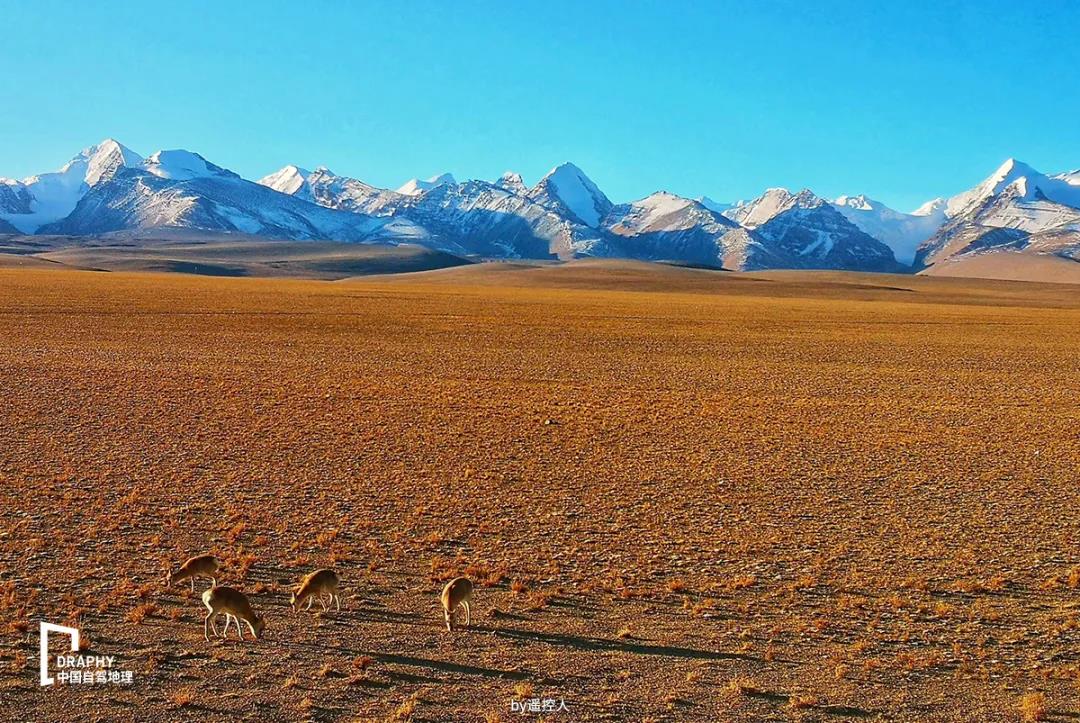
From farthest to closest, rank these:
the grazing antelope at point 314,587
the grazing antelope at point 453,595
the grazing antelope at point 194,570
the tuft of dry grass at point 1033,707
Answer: the grazing antelope at point 194,570
the grazing antelope at point 314,587
the grazing antelope at point 453,595
the tuft of dry grass at point 1033,707

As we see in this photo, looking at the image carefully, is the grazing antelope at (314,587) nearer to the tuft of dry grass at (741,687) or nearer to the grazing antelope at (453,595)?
the grazing antelope at (453,595)

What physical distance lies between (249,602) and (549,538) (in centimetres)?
513

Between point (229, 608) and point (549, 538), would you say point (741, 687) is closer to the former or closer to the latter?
point (549, 538)

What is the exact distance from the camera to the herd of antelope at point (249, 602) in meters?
9.03

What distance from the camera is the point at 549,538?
43.6 feet

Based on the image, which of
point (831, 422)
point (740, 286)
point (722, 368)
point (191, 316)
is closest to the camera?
point (831, 422)

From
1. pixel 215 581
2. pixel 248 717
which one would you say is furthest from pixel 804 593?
pixel 215 581

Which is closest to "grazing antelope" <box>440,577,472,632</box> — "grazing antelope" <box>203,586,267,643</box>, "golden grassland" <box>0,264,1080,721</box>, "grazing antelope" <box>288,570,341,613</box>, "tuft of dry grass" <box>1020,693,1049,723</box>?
"golden grassland" <box>0,264,1080,721</box>

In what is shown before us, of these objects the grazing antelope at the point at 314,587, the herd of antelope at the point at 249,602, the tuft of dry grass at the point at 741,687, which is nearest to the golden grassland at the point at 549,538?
the tuft of dry grass at the point at 741,687

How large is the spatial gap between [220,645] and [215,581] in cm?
180

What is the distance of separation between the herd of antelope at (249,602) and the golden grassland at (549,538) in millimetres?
247

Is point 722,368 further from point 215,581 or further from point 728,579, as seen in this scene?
point 215,581

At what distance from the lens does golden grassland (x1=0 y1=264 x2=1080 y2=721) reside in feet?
28.0

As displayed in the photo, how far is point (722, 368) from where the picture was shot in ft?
120
